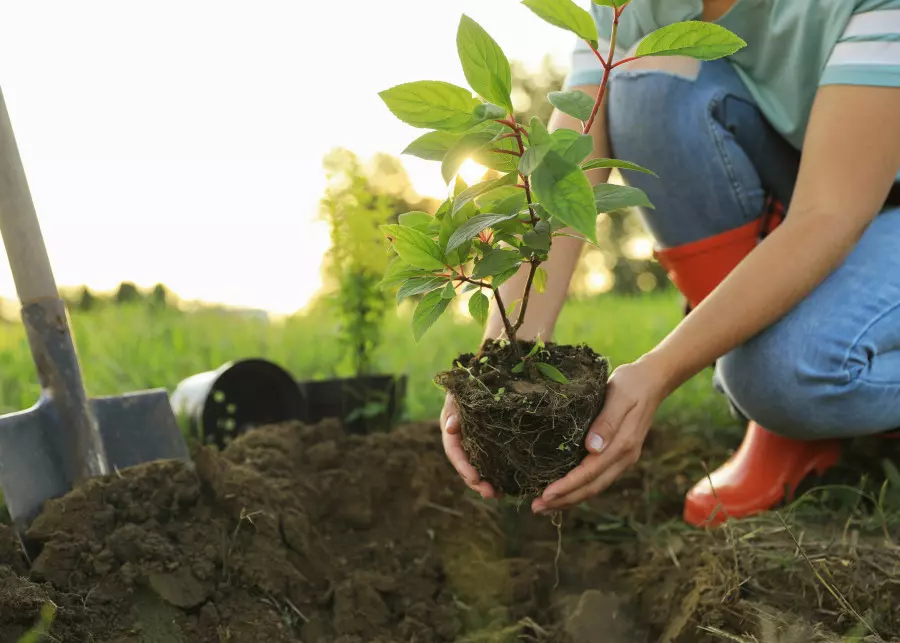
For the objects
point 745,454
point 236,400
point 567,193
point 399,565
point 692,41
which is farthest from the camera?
point 236,400

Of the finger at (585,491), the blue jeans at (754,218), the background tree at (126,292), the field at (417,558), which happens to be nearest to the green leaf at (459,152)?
the finger at (585,491)

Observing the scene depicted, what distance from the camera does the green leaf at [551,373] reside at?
1.34 metres

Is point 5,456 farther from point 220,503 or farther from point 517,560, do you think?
point 517,560

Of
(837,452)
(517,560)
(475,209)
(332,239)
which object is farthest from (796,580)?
(332,239)

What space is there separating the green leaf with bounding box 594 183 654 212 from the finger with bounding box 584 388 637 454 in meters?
0.36

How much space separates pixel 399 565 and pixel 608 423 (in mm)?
619

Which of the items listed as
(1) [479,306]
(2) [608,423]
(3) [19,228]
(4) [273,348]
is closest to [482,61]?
(1) [479,306]

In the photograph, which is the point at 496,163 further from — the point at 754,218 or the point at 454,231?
the point at 754,218

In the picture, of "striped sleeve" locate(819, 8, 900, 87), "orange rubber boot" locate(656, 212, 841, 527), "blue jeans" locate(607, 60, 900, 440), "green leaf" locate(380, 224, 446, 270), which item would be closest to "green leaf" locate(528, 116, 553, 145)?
"green leaf" locate(380, 224, 446, 270)

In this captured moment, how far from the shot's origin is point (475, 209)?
1.27 m

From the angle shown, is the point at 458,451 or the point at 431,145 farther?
the point at 458,451

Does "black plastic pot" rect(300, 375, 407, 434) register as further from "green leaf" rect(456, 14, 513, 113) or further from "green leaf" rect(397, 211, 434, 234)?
"green leaf" rect(456, 14, 513, 113)

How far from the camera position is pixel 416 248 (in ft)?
4.01

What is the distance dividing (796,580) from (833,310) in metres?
0.59
